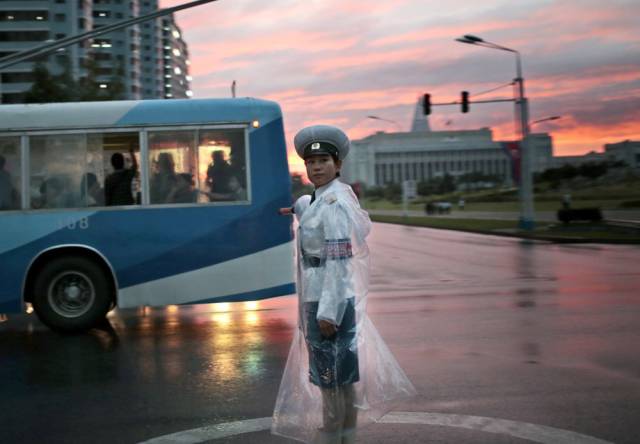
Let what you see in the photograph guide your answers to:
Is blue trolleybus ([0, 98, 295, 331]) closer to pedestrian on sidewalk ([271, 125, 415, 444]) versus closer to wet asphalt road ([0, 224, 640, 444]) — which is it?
wet asphalt road ([0, 224, 640, 444])

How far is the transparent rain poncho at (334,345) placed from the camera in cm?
351

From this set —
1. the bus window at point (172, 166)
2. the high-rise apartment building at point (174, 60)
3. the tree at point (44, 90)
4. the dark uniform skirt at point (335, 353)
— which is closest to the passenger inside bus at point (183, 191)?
the bus window at point (172, 166)

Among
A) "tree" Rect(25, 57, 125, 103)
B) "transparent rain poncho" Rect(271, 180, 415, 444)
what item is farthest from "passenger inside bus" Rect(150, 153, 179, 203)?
"tree" Rect(25, 57, 125, 103)

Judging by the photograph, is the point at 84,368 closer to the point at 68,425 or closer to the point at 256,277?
the point at 68,425

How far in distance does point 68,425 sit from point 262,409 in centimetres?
145

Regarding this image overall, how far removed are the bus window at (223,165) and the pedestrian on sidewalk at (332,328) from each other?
5144 millimetres

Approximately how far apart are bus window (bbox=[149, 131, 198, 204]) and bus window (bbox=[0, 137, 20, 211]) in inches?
65.7

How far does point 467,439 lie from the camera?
4562mm

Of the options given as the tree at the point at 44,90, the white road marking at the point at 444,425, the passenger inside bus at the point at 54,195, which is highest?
the tree at the point at 44,90

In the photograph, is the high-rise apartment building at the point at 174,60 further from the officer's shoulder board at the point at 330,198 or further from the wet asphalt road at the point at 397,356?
the officer's shoulder board at the point at 330,198

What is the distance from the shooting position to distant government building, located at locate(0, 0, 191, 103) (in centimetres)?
9731

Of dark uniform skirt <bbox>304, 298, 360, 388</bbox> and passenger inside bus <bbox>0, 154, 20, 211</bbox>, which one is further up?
passenger inside bus <bbox>0, 154, 20, 211</bbox>

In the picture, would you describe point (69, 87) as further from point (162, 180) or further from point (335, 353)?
point (335, 353)

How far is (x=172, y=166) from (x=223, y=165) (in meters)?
0.65
